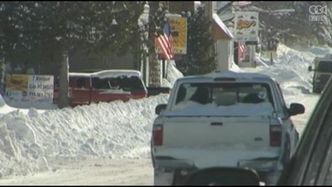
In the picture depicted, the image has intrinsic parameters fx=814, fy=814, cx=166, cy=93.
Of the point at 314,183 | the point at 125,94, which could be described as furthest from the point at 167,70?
the point at 314,183

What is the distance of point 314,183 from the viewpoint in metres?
3.38

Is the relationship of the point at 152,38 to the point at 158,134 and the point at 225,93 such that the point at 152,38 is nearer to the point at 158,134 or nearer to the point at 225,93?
the point at 225,93

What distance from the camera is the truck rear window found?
9.90 meters

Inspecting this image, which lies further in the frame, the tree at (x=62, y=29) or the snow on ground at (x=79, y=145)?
the tree at (x=62, y=29)

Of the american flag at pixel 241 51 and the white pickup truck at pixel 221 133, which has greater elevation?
the white pickup truck at pixel 221 133

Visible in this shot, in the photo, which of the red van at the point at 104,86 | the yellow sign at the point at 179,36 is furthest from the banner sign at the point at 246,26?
the red van at the point at 104,86

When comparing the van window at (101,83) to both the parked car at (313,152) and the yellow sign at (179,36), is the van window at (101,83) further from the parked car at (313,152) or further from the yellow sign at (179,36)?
the parked car at (313,152)

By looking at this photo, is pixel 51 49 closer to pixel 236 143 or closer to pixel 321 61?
pixel 236 143

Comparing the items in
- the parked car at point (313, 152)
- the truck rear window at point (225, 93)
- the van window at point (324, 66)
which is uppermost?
the parked car at point (313, 152)

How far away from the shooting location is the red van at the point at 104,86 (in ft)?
102

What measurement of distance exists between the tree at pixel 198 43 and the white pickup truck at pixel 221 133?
32444 mm

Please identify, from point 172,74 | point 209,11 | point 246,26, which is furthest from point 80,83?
point 246,26

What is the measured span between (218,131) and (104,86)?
897 inches

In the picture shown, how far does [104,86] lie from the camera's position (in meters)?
31.7
